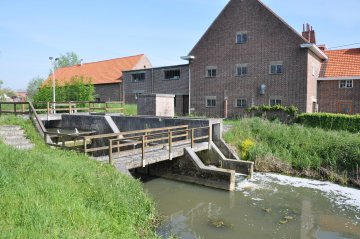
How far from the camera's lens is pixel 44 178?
7.44 m


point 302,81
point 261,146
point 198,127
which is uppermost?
point 302,81

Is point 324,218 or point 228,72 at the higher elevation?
point 228,72


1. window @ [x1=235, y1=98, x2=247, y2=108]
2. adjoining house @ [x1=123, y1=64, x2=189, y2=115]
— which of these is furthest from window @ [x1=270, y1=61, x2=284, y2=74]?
adjoining house @ [x1=123, y1=64, x2=189, y2=115]

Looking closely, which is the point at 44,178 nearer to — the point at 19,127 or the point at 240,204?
the point at 240,204

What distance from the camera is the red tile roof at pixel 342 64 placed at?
924 inches

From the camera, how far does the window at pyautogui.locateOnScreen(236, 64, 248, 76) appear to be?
25253 mm

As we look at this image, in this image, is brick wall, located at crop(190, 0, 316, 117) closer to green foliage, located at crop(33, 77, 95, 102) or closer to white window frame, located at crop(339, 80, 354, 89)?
white window frame, located at crop(339, 80, 354, 89)

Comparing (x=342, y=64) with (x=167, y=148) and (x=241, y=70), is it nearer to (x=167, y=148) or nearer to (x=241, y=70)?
(x=241, y=70)

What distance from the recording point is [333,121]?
18172 mm

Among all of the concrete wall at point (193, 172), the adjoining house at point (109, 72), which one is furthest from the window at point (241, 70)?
the adjoining house at point (109, 72)

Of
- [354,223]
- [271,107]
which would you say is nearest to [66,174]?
[354,223]

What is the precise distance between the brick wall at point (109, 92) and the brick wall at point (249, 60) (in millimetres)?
11353

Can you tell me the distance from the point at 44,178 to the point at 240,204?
255 inches

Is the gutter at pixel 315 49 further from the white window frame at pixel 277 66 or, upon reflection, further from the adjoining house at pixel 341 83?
the white window frame at pixel 277 66
